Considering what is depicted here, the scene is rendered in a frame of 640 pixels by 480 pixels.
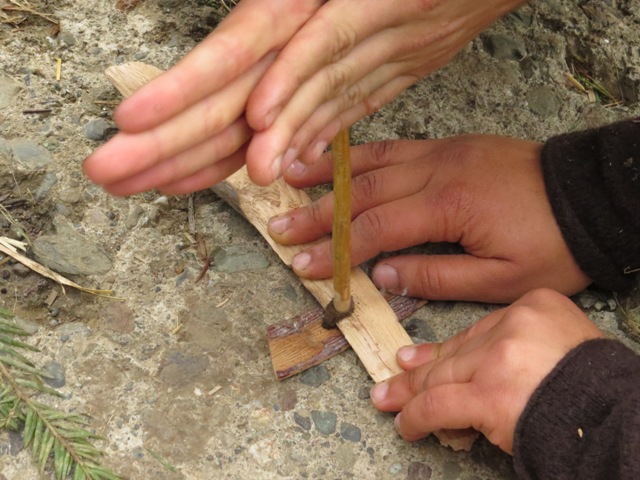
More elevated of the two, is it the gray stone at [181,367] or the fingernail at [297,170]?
the fingernail at [297,170]

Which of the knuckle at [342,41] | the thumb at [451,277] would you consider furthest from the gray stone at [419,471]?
the knuckle at [342,41]

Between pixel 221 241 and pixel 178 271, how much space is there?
0.11 meters

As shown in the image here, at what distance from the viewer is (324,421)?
1396 mm

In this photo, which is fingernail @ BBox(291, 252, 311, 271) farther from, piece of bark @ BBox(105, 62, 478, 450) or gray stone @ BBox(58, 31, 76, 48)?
gray stone @ BBox(58, 31, 76, 48)

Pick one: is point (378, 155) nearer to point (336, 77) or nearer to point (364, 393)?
point (364, 393)

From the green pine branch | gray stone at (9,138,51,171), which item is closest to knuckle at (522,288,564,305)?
the green pine branch

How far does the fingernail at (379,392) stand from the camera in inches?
54.6

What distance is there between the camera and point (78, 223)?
1.60 m

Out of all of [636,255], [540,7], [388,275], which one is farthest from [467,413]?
[540,7]

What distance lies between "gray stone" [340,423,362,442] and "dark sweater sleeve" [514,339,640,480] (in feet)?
0.90

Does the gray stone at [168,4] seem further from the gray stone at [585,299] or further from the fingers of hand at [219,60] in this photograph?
the gray stone at [585,299]

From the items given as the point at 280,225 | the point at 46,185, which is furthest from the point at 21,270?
the point at 280,225

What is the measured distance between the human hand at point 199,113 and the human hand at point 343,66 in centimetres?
3

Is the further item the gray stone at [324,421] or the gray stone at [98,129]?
the gray stone at [98,129]
